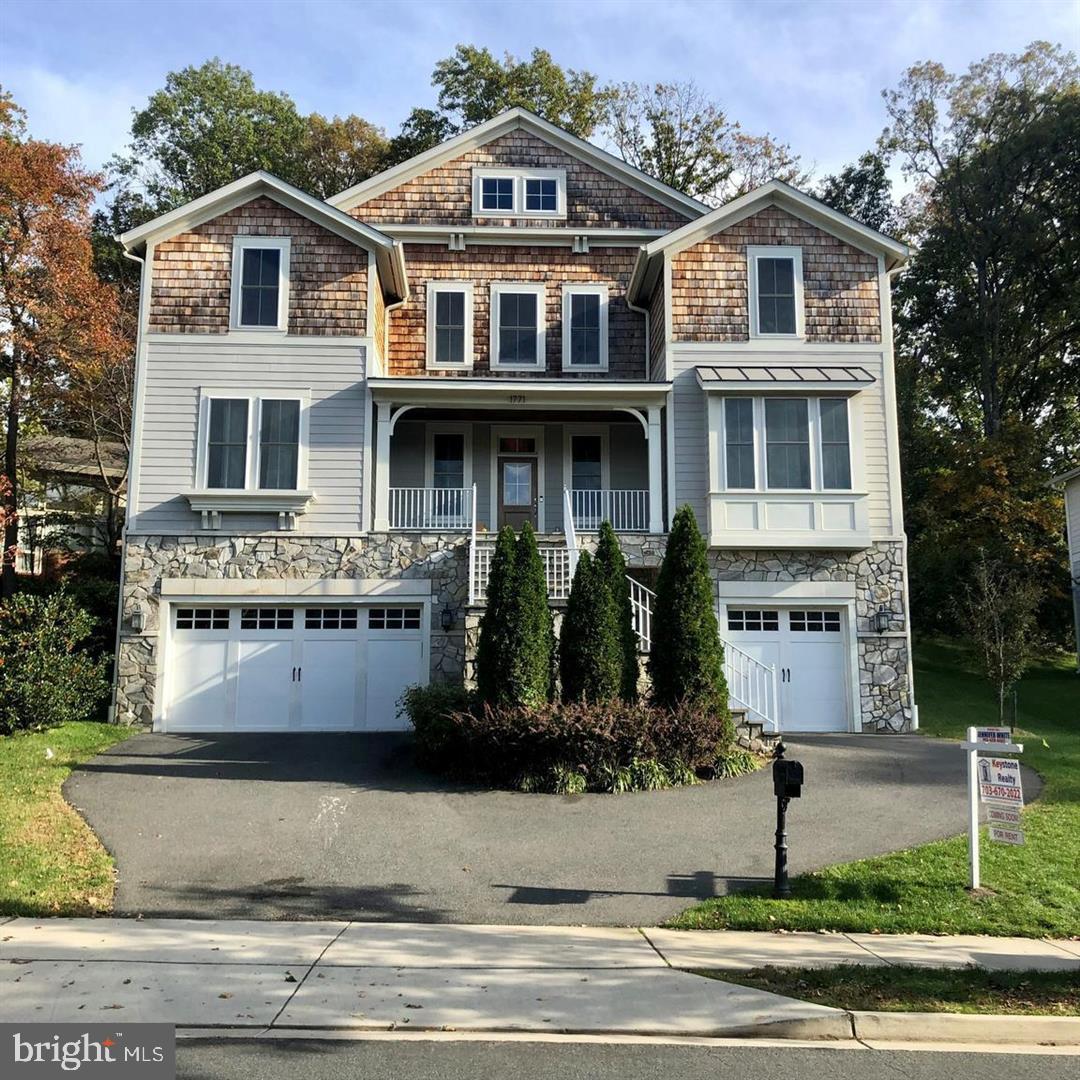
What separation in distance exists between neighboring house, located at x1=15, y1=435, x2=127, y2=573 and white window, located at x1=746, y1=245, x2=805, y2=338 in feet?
50.8

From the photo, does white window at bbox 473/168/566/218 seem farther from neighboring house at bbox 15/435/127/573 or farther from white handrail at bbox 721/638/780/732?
neighboring house at bbox 15/435/127/573

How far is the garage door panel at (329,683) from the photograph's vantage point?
1498 cm

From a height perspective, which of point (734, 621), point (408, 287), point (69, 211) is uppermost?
point (69, 211)

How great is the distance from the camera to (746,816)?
378 inches

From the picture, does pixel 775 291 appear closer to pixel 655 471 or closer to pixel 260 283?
pixel 655 471

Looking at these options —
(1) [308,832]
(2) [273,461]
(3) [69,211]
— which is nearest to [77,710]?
(2) [273,461]

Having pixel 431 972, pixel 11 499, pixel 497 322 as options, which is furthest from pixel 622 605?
pixel 11 499

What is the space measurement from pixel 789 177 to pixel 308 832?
27.5m

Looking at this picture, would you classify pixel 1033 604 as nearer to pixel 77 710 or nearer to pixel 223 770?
pixel 223 770

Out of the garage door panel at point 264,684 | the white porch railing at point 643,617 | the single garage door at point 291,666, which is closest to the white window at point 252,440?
the single garage door at point 291,666

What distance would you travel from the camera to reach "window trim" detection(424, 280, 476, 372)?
59.6ft

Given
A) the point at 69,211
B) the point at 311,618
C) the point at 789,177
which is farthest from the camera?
the point at 789,177

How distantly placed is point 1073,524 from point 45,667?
24.7 meters

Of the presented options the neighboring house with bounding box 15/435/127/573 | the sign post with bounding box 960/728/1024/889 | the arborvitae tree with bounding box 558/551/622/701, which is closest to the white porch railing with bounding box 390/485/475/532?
the arborvitae tree with bounding box 558/551/622/701
